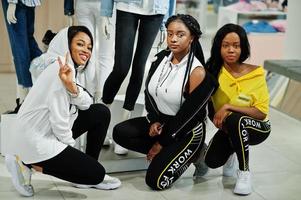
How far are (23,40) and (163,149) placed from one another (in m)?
1.18

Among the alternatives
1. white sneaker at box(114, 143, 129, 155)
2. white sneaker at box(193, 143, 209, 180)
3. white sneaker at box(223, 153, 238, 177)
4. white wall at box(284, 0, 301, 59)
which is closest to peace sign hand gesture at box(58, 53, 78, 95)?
white sneaker at box(114, 143, 129, 155)

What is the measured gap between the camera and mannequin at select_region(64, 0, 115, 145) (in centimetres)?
381

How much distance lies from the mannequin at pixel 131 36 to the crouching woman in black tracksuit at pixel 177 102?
229mm

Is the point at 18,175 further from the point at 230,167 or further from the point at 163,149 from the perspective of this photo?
the point at 230,167

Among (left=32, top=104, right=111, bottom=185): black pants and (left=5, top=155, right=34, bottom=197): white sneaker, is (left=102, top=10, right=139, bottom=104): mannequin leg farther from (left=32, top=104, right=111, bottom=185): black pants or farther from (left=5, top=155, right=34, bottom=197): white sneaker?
(left=5, top=155, right=34, bottom=197): white sneaker

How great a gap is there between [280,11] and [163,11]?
4035mm

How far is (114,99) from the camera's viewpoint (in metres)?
3.81

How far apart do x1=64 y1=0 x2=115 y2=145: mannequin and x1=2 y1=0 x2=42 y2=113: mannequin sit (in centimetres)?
27

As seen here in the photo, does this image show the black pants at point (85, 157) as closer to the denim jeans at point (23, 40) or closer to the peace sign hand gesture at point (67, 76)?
the peace sign hand gesture at point (67, 76)

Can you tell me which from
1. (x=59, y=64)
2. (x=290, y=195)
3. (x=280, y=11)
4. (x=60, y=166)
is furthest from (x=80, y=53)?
(x=280, y=11)

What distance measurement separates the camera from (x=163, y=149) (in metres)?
3.28

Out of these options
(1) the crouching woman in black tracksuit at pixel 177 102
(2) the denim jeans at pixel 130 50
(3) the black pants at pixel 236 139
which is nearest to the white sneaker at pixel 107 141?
(2) the denim jeans at pixel 130 50

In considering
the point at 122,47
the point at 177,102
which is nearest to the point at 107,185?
→ the point at 177,102

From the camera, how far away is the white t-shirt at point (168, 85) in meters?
3.23
